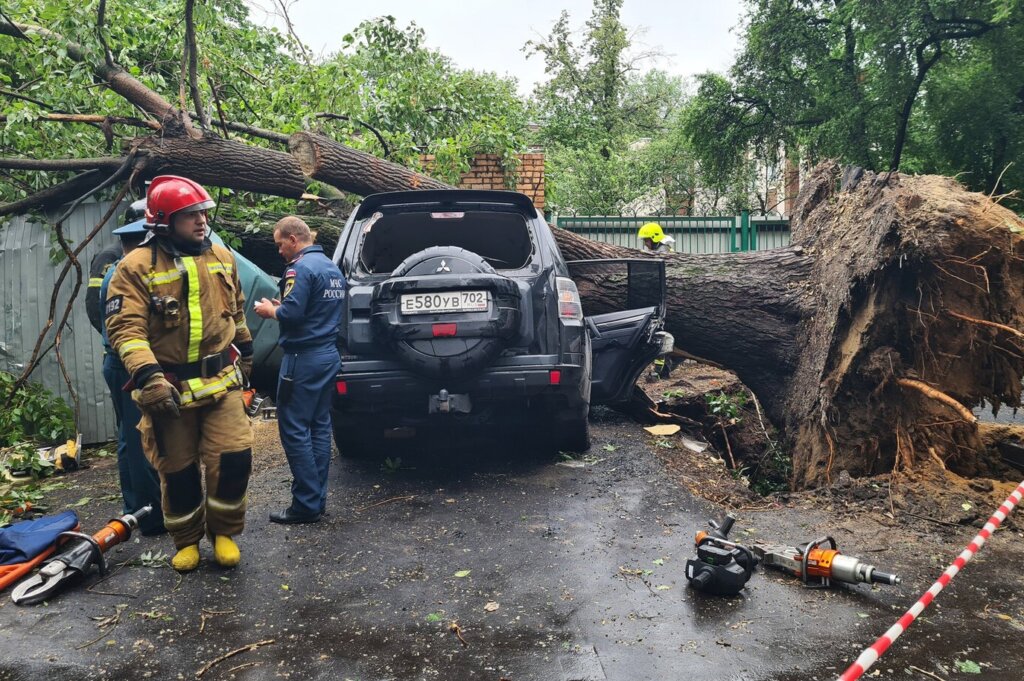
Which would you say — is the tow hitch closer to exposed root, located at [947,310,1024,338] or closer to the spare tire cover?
the spare tire cover

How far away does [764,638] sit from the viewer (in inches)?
132

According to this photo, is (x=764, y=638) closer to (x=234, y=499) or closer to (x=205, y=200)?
(x=234, y=499)

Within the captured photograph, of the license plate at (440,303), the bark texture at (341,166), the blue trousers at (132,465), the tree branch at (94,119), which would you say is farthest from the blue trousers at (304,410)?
the tree branch at (94,119)

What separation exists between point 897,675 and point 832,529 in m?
1.91

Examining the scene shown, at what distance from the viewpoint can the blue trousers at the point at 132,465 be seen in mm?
4746

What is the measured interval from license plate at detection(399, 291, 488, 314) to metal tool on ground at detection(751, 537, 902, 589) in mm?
2271

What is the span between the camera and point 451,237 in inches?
248

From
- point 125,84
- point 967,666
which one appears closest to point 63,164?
point 125,84

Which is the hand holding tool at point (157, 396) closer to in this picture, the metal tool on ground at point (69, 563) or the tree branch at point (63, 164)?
the metal tool on ground at point (69, 563)

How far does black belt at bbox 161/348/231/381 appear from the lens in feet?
13.5

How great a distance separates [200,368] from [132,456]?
103cm

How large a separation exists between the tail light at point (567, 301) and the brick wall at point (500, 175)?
6.28 meters

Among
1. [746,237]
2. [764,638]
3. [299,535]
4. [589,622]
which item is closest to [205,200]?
[299,535]

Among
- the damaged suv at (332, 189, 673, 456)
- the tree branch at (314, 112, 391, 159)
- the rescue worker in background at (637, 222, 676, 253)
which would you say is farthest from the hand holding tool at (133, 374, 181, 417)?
the rescue worker in background at (637, 222, 676, 253)
